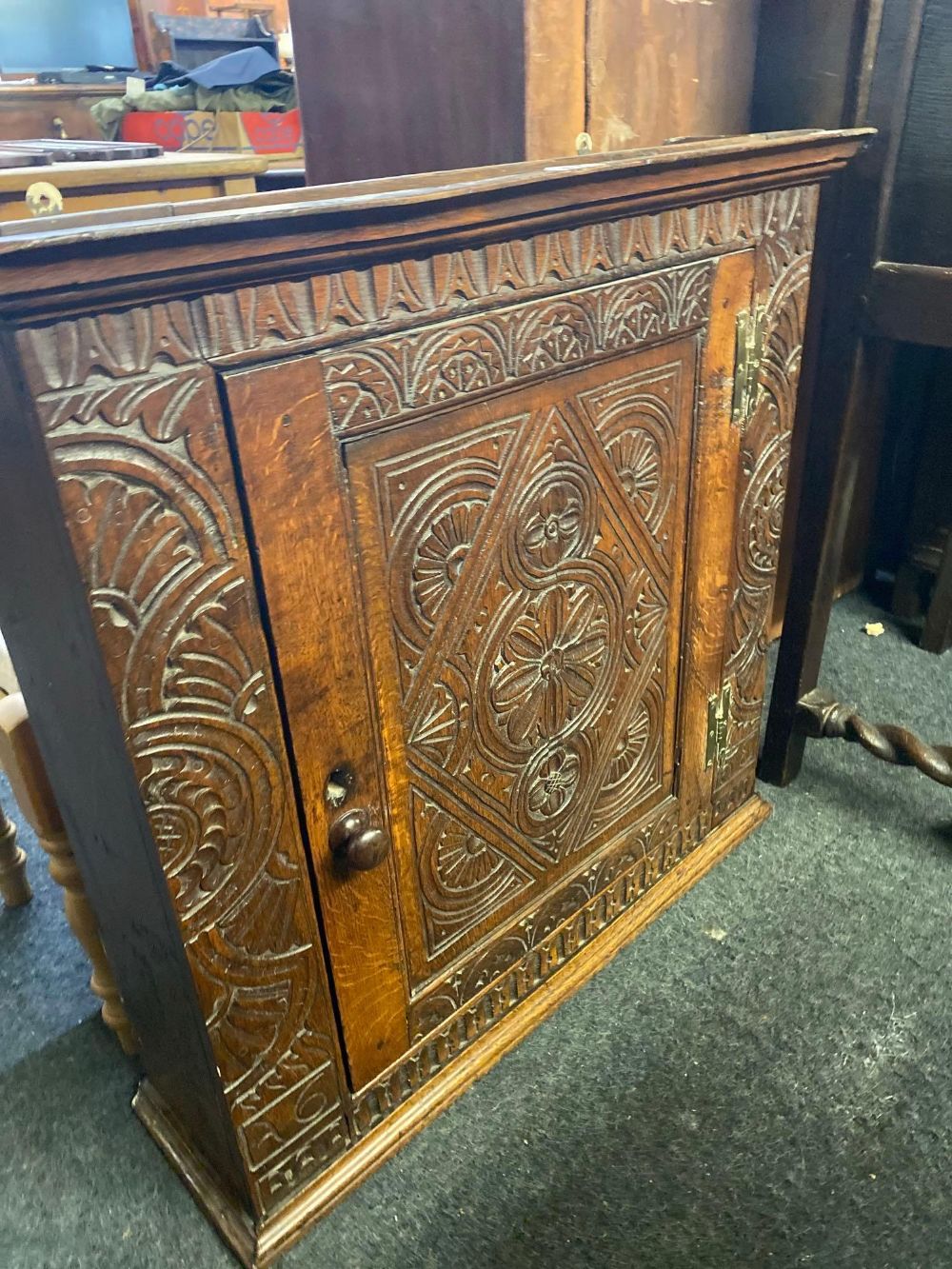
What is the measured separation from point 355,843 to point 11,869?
81 centimetres

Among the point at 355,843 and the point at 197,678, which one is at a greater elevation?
the point at 197,678

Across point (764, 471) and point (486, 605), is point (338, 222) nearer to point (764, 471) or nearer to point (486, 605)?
point (486, 605)

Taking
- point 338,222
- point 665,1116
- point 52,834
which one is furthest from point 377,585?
point 665,1116

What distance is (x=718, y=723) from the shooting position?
138 centimetres

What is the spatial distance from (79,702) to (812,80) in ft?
3.85

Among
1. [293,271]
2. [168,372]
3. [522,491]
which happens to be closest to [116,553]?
[168,372]

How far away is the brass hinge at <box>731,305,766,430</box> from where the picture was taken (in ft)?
3.65

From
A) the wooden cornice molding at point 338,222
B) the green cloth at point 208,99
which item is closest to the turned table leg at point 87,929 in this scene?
the wooden cornice molding at point 338,222

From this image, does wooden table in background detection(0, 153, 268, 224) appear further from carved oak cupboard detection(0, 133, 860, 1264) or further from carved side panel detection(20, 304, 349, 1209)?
carved side panel detection(20, 304, 349, 1209)

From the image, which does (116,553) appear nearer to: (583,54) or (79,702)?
(79,702)

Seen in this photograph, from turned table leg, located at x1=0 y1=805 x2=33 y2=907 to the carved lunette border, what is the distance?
67 cm

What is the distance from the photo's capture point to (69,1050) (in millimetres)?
1255

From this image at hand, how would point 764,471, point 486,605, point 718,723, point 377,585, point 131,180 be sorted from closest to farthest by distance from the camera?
point 377,585 → point 486,605 → point 764,471 → point 718,723 → point 131,180

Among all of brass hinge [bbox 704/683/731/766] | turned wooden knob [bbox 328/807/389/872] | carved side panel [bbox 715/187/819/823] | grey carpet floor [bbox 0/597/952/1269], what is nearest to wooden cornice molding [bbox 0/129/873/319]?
carved side panel [bbox 715/187/819/823]
